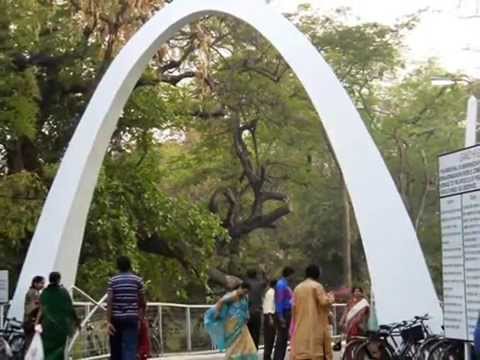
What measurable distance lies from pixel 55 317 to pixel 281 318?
3599 mm

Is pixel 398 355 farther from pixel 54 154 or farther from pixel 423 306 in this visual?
pixel 54 154

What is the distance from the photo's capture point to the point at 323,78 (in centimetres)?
1445

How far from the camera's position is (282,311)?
50.3 ft

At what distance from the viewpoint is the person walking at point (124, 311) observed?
12234 millimetres

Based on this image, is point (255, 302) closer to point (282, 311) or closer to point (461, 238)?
point (282, 311)

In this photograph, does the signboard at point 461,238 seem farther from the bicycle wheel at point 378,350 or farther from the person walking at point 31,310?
the person walking at point 31,310

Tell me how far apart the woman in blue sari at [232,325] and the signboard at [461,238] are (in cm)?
424

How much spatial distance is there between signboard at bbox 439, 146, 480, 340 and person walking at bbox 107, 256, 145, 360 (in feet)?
13.6

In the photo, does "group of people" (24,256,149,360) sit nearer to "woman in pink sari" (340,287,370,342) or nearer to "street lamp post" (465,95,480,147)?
"woman in pink sari" (340,287,370,342)

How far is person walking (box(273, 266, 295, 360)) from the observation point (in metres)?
15.3

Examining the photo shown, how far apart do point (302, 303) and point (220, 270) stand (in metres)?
22.0

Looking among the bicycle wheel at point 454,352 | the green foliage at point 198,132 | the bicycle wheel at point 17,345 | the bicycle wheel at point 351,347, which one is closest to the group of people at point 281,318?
the bicycle wheel at point 351,347

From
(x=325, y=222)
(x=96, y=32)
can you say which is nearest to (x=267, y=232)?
(x=325, y=222)

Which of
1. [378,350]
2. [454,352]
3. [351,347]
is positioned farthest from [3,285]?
[454,352]
